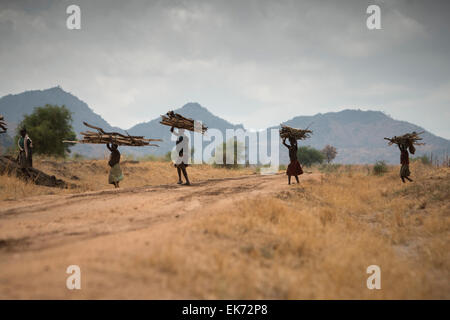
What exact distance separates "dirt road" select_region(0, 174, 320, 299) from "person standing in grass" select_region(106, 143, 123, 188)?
4772 mm

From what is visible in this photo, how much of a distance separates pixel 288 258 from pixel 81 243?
9.38 ft

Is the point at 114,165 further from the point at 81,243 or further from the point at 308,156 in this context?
the point at 308,156

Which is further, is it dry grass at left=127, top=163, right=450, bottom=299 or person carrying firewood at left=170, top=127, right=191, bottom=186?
person carrying firewood at left=170, top=127, right=191, bottom=186

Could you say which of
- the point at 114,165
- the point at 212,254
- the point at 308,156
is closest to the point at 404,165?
the point at 212,254

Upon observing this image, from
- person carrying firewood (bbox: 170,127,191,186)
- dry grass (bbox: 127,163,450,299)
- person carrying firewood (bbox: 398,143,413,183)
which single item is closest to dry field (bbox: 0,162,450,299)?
dry grass (bbox: 127,163,450,299)

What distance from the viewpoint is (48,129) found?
26.6 metres

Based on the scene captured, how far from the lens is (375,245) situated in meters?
4.52

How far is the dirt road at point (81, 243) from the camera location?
2.50 metres

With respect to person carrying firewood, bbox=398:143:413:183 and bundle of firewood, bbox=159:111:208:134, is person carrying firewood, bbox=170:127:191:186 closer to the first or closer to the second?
bundle of firewood, bbox=159:111:208:134

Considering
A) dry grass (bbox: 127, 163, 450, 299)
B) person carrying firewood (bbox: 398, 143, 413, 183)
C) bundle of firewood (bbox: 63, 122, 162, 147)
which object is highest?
bundle of firewood (bbox: 63, 122, 162, 147)

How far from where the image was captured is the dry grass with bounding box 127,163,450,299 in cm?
277

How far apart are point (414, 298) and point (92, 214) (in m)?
5.62
